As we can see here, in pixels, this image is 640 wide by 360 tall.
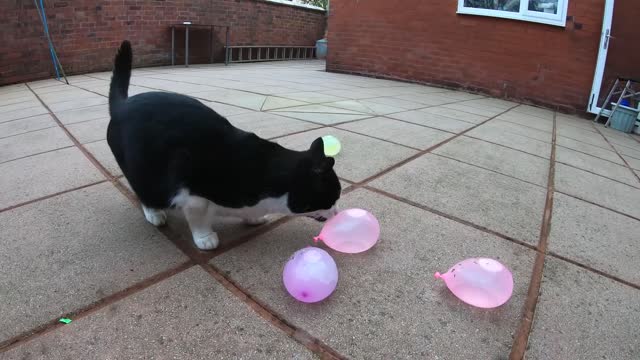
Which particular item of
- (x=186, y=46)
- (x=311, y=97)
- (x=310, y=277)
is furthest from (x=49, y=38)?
(x=310, y=277)

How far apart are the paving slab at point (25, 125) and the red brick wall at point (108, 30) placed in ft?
14.3

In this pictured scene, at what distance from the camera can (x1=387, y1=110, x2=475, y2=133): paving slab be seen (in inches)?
182

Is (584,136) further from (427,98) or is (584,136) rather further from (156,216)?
(156,216)

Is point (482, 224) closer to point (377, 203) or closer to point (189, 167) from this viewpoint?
point (377, 203)

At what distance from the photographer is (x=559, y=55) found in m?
7.38

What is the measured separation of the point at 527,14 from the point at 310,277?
803cm

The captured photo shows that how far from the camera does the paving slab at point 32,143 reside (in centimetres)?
311

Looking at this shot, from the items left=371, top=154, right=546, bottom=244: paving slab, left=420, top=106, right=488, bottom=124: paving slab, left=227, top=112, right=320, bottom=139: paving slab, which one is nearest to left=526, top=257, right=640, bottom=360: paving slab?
left=371, top=154, right=546, bottom=244: paving slab

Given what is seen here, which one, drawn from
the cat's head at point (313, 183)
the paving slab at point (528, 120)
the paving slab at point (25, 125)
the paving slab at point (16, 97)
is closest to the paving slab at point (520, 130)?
the paving slab at point (528, 120)

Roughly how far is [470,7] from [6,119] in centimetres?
802

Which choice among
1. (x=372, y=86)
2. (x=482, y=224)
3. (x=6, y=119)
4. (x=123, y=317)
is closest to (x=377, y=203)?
(x=482, y=224)

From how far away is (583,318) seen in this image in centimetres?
157

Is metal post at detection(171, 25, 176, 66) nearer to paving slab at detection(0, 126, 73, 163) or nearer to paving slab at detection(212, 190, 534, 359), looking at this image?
paving slab at detection(0, 126, 73, 163)

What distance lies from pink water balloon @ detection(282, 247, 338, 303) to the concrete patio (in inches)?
2.2
